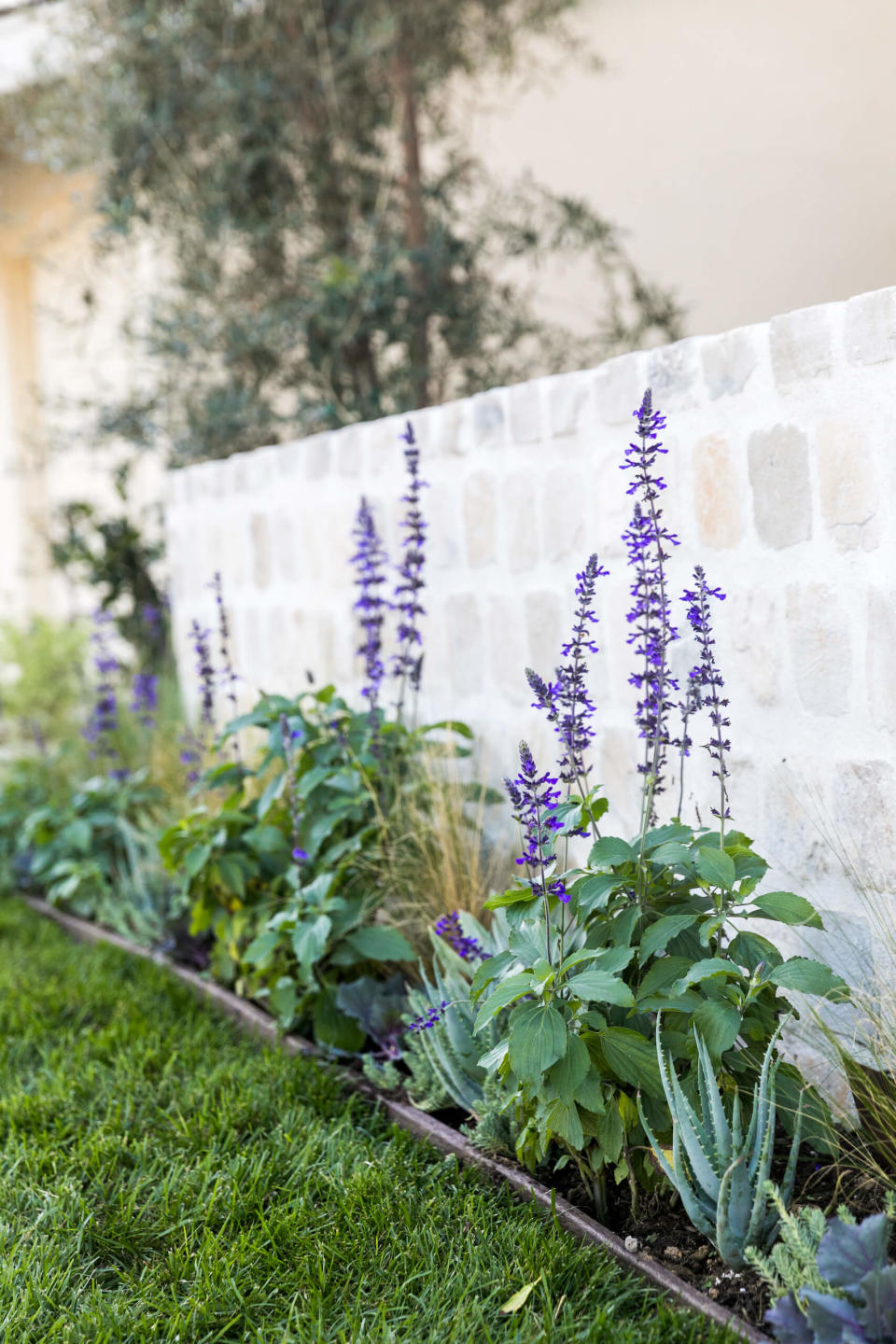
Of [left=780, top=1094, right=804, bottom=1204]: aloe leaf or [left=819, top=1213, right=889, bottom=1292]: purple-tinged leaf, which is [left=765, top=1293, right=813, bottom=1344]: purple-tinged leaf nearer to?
[left=819, top=1213, right=889, bottom=1292]: purple-tinged leaf

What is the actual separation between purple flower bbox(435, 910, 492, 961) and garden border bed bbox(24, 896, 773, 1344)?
0.33m

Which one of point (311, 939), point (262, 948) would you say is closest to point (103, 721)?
point (262, 948)

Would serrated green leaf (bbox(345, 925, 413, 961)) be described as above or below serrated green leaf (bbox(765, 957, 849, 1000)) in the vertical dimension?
below

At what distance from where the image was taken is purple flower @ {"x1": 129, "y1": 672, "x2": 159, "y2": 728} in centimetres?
454

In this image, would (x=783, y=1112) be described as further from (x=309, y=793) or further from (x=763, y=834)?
(x=309, y=793)

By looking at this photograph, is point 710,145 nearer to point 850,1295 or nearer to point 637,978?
point 637,978

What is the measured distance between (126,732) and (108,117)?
304 cm

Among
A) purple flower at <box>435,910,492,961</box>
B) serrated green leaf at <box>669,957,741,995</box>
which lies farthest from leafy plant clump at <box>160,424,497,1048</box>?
serrated green leaf at <box>669,957,741,995</box>

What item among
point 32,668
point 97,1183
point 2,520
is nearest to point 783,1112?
point 97,1183

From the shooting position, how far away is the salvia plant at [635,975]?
1.82 metres

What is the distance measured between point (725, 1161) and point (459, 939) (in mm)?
841

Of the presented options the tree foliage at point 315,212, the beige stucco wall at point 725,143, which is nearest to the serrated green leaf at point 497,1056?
the tree foliage at point 315,212

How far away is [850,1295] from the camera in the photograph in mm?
1574

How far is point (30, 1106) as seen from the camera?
2.53m
